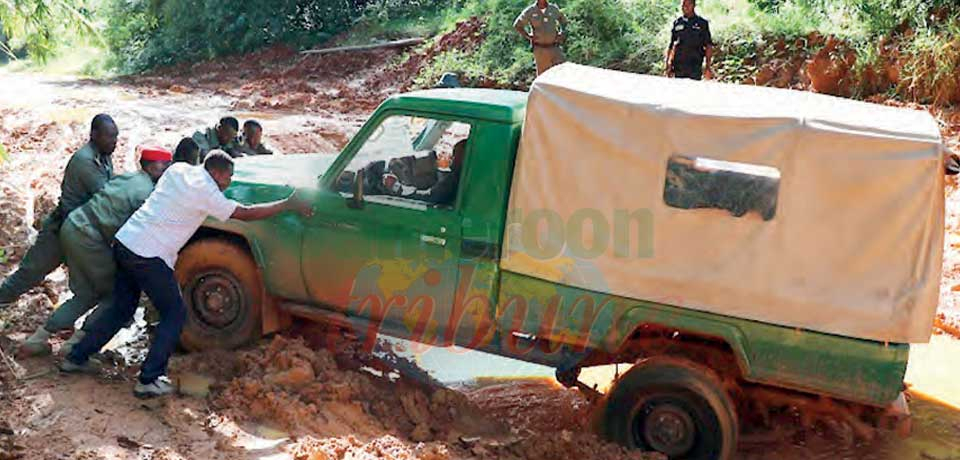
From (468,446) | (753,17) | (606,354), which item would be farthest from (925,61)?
(468,446)

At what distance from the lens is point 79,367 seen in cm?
582


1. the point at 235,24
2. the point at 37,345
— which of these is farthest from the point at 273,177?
the point at 235,24

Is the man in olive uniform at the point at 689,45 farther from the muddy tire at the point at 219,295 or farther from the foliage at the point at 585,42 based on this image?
the muddy tire at the point at 219,295

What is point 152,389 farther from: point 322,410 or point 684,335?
point 684,335

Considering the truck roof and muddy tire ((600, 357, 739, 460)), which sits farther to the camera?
the truck roof

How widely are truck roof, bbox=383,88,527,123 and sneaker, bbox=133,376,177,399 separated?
82.2 inches

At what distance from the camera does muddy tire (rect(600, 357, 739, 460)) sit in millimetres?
5094

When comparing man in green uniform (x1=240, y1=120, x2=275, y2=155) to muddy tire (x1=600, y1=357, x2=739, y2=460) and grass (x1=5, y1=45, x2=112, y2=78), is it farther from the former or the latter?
grass (x1=5, y1=45, x2=112, y2=78)

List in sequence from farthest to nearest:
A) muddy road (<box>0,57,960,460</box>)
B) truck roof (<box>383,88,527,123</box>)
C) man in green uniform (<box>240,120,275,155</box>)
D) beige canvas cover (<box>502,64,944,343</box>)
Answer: man in green uniform (<box>240,120,275,155</box>) < truck roof (<box>383,88,527,123</box>) < muddy road (<box>0,57,960,460</box>) < beige canvas cover (<box>502,64,944,343</box>)

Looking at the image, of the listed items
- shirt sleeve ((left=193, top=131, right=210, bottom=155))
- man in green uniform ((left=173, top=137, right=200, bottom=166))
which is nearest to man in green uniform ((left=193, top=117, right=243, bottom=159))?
shirt sleeve ((left=193, top=131, right=210, bottom=155))

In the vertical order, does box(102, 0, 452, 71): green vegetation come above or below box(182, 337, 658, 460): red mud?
above

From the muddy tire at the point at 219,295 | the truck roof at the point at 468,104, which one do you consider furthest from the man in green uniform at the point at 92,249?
the truck roof at the point at 468,104

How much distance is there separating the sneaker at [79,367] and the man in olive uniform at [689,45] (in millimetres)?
6831

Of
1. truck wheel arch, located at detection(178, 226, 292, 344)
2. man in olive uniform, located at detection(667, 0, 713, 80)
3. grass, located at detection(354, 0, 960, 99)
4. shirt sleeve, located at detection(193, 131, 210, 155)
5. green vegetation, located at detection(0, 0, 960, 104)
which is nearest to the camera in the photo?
truck wheel arch, located at detection(178, 226, 292, 344)
